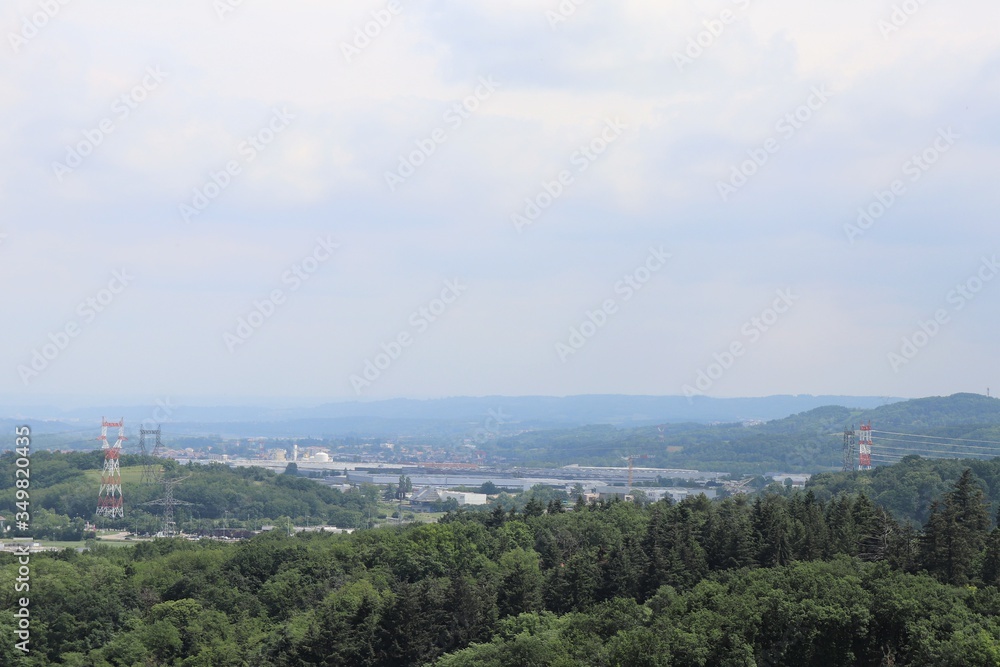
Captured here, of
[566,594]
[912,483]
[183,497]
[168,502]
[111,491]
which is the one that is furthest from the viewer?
[183,497]

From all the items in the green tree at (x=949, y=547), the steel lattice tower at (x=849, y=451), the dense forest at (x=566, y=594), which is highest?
the steel lattice tower at (x=849, y=451)

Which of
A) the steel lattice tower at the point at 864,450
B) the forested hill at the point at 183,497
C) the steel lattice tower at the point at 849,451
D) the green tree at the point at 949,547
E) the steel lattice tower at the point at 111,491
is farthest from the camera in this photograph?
the steel lattice tower at the point at 849,451

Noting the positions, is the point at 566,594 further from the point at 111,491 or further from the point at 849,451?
the point at 849,451

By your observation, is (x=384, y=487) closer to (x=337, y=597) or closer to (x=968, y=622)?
(x=337, y=597)

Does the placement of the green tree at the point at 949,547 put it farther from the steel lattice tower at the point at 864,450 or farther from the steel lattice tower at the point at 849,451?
the steel lattice tower at the point at 849,451

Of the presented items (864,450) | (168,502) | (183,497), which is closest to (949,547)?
Result: (168,502)

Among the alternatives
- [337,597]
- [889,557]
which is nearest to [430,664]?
[337,597]

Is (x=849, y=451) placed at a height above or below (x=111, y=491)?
above

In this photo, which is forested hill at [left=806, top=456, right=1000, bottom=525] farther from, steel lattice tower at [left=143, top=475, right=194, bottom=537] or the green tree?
steel lattice tower at [left=143, top=475, right=194, bottom=537]

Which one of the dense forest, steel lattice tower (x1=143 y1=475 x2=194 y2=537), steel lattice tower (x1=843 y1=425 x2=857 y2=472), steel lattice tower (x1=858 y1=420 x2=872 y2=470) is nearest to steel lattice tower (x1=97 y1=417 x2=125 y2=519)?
steel lattice tower (x1=143 y1=475 x2=194 y2=537)

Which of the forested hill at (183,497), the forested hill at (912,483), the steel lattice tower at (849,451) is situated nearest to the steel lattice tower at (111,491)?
the forested hill at (183,497)
